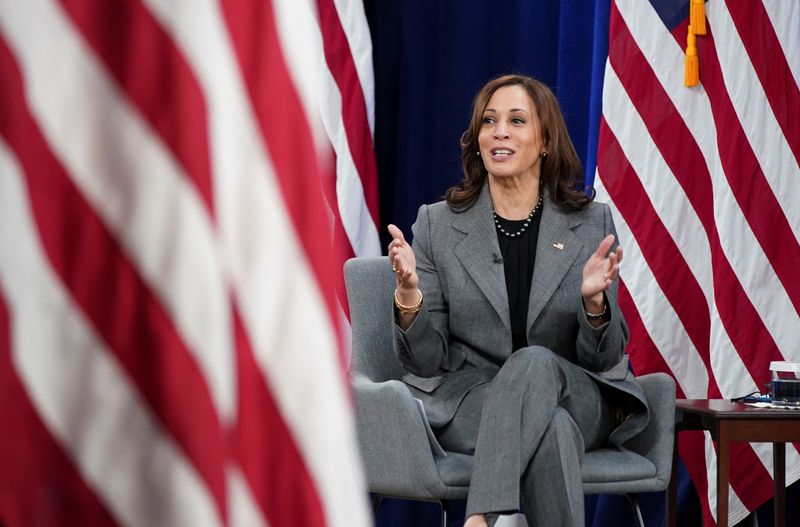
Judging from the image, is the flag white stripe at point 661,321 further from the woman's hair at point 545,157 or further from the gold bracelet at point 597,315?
the gold bracelet at point 597,315

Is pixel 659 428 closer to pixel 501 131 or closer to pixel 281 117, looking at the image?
pixel 501 131

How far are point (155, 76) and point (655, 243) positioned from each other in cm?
296

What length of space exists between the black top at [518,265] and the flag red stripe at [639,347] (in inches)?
26.0

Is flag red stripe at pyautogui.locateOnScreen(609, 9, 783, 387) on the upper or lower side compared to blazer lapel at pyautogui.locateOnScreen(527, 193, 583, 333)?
upper

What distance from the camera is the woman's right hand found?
2715mm

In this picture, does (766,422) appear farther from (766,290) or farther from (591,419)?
(766,290)

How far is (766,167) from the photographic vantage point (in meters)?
3.53

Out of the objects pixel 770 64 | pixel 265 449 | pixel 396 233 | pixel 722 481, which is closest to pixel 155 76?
pixel 265 449

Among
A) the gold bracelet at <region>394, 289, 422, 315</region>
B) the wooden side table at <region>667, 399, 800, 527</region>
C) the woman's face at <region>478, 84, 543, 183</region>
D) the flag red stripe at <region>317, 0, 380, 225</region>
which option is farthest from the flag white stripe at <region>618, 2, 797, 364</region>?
the gold bracelet at <region>394, 289, 422, 315</region>

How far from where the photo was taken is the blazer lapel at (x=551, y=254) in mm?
2984

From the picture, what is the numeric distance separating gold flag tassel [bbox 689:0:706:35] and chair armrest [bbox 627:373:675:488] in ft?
3.91

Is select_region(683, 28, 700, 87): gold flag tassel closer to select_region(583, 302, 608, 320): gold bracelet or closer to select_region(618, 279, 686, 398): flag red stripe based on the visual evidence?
select_region(618, 279, 686, 398): flag red stripe

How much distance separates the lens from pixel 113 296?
34.2 inches

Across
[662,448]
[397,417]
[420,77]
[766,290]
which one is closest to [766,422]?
[662,448]
